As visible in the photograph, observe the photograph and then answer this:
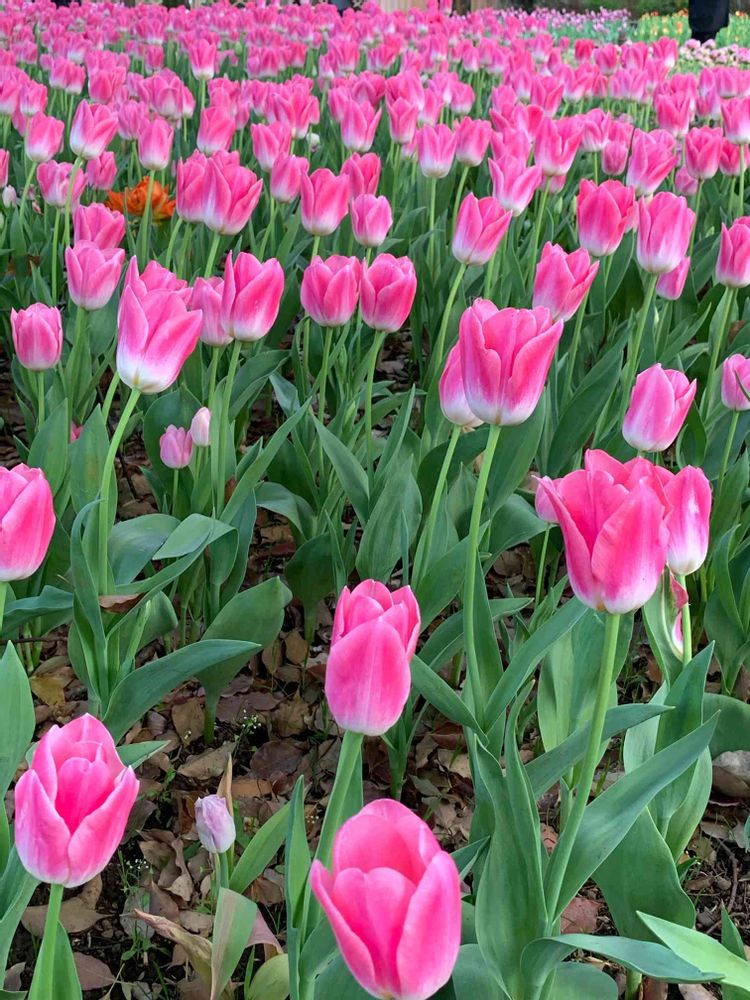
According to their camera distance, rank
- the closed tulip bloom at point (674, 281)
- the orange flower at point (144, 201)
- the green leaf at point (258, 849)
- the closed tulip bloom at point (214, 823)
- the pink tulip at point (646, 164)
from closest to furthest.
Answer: the closed tulip bloom at point (214, 823) < the green leaf at point (258, 849) < the closed tulip bloom at point (674, 281) < the pink tulip at point (646, 164) < the orange flower at point (144, 201)

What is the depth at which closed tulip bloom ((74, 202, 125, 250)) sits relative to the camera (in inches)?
67.7

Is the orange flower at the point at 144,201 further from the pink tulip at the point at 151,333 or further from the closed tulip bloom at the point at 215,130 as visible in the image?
the pink tulip at the point at 151,333

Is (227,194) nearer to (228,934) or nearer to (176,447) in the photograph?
(176,447)

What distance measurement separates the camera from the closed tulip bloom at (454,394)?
4.12 ft

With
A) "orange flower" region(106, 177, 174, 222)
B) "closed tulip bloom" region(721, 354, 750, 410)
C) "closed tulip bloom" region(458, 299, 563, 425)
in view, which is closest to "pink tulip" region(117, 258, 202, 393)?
"closed tulip bloom" region(458, 299, 563, 425)

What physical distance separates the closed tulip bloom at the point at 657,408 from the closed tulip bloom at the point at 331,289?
0.52m

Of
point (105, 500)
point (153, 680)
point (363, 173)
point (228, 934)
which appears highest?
point (363, 173)

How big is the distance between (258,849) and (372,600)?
0.49 m

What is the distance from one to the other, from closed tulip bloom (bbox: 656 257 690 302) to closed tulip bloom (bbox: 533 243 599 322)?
441mm

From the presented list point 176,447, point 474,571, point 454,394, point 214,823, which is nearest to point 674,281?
point 454,394

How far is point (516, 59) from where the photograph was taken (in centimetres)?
397

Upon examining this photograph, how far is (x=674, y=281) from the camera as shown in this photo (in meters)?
1.99

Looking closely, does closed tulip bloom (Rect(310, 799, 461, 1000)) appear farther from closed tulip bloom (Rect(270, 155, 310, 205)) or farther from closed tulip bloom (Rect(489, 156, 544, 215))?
closed tulip bloom (Rect(270, 155, 310, 205))

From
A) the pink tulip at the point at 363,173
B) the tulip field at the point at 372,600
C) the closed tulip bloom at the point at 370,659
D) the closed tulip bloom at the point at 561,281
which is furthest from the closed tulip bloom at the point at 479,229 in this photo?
the closed tulip bloom at the point at 370,659
